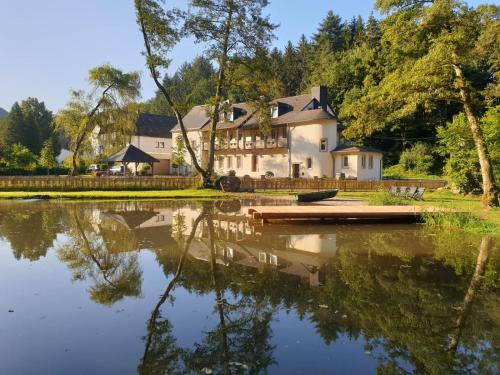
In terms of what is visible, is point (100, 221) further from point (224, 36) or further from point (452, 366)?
point (224, 36)

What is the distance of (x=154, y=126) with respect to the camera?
60.1 meters

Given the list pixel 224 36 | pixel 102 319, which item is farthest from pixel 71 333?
pixel 224 36

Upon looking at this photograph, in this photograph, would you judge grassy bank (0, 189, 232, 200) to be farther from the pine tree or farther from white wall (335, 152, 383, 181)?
the pine tree

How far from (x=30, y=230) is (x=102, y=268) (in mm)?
6099

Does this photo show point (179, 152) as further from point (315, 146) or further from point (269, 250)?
point (269, 250)

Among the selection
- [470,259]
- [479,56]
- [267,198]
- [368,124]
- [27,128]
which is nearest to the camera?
[470,259]

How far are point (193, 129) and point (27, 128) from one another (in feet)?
154

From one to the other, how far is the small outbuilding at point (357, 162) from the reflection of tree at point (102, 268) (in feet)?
103

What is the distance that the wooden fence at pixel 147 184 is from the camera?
95.4 ft

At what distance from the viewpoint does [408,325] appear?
5426 millimetres

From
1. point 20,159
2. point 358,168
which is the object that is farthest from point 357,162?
point 20,159

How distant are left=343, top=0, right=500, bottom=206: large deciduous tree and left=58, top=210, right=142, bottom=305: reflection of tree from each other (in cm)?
1469

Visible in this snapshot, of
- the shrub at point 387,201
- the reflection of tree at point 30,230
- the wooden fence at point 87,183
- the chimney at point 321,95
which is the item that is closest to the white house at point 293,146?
the chimney at point 321,95

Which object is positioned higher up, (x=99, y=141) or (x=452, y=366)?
(x=99, y=141)
